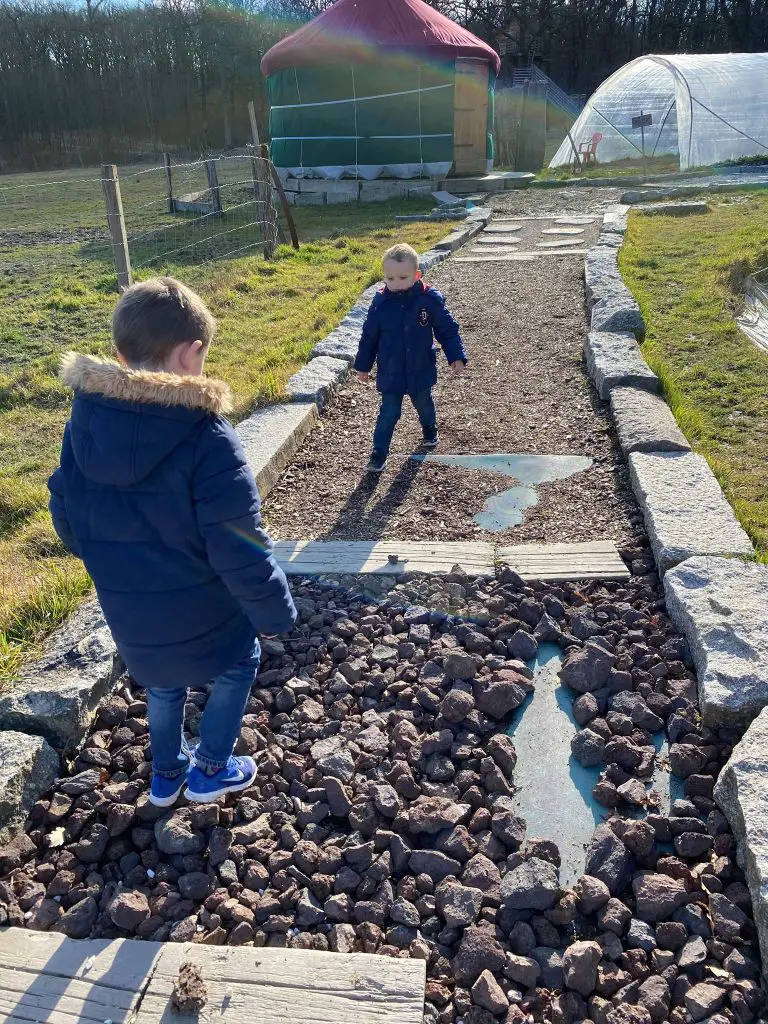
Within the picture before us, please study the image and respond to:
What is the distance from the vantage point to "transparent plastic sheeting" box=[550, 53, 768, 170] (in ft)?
59.6

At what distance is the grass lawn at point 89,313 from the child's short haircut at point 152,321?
1.32 metres

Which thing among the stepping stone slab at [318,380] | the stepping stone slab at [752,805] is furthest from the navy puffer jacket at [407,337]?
the stepping stone slab at [752,805]

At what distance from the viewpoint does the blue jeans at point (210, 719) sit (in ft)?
7.63

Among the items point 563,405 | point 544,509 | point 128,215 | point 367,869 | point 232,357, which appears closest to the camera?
point 367,869

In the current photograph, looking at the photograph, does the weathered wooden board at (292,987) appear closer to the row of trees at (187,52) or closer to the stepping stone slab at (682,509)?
the stepping stone slab at (682,509)

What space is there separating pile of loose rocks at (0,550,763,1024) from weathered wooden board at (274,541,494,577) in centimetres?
48

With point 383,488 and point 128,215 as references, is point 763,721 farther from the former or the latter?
point 128,215

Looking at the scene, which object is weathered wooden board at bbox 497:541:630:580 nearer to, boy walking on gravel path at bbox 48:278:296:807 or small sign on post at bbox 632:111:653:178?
boy walking on gravel path at bbox 48:278:296:807

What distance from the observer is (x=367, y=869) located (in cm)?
218

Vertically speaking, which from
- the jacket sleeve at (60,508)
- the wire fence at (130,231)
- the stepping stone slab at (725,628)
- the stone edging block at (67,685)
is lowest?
the stone edging block at (67,685)

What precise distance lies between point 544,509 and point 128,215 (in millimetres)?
13412

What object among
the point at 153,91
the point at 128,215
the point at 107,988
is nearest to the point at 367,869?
the point at 107,988

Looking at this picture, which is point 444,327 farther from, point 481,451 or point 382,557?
point 382,557

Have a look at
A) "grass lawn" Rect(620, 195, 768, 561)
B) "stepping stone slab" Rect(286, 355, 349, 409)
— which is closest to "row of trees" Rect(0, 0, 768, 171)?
"grass lawn" Rect(620, 195, 768, 561)
